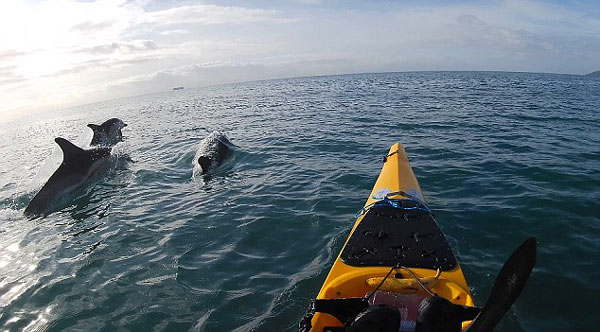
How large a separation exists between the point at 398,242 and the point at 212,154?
11473mm

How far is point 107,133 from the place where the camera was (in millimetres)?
19969

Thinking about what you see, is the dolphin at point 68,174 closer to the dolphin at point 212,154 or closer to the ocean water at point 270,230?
the ocean water at point 270,230

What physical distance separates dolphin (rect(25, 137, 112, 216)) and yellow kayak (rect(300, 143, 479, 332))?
446 inches

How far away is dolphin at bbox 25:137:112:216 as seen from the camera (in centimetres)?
1235

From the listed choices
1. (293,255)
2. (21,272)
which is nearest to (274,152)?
(293,255)

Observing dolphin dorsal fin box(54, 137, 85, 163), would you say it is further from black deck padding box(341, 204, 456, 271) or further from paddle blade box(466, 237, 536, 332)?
paddle blade box(466, 237, 536, 332)

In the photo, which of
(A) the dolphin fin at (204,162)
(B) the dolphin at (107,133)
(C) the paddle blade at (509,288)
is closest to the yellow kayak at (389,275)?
(C) the paddle blade at (509,288)

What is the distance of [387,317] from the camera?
3.43 m

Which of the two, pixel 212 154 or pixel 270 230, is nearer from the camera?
pixel 270 230

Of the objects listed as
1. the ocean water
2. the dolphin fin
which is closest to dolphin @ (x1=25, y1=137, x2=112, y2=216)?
the ocean water

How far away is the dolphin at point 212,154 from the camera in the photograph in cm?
1484

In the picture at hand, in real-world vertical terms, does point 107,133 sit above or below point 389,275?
above

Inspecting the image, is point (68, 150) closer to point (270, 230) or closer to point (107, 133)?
point (107, 133)

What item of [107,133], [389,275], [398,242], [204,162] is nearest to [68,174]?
[204,162]
